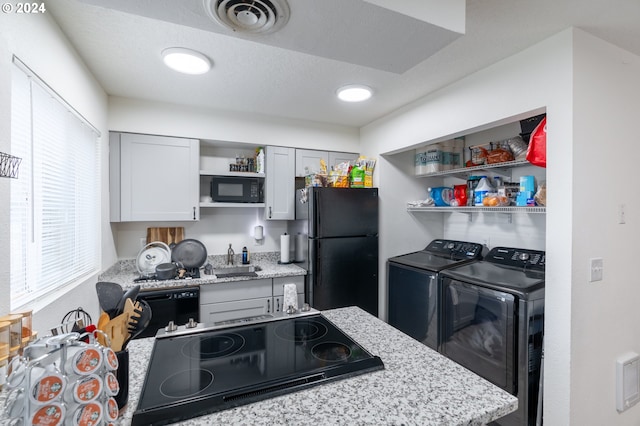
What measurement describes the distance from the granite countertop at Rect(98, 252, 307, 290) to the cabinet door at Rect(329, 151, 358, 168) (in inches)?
47.2

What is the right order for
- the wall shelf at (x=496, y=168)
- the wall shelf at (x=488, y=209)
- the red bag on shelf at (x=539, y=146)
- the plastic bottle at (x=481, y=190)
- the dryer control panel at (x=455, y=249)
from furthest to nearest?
the dryer control panel at (x=455, y=249) < the plastic bottle at (x=481, y=190) < the wall shelf at (x=496, y=168) < the wall shelf at (x=488, y=209) < the red bag on shelf at (x=539, y=146)

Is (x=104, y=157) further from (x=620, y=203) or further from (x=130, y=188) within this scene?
(x=620, y=203)

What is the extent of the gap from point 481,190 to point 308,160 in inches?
65.9

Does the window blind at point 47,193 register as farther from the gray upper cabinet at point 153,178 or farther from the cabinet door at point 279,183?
the cabinet door at point 279,183

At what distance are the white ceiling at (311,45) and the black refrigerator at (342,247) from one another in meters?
0.88

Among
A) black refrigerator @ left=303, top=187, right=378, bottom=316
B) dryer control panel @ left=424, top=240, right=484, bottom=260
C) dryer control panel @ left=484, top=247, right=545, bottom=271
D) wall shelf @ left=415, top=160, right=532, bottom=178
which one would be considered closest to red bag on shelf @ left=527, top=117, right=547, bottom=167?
wall shelf @ left=415, top=160, right=532, bottom=178

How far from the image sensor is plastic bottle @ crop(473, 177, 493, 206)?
8.11 feet

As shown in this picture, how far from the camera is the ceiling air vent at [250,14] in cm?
107

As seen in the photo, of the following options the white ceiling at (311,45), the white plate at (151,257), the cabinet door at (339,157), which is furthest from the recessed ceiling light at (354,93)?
the white plate at (151,257)

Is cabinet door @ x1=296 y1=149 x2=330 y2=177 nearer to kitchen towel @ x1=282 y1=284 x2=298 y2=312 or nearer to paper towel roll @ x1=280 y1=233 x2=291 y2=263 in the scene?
paper towel roll @ x1=280 y1=233 x2=291 y2=263

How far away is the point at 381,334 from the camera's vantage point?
1.23 metres

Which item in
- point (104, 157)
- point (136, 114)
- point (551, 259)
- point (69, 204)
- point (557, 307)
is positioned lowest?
point (557, 307)

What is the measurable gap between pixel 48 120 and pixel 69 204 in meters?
0.51

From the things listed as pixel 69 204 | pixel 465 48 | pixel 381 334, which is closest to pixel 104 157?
pixel 69 204
